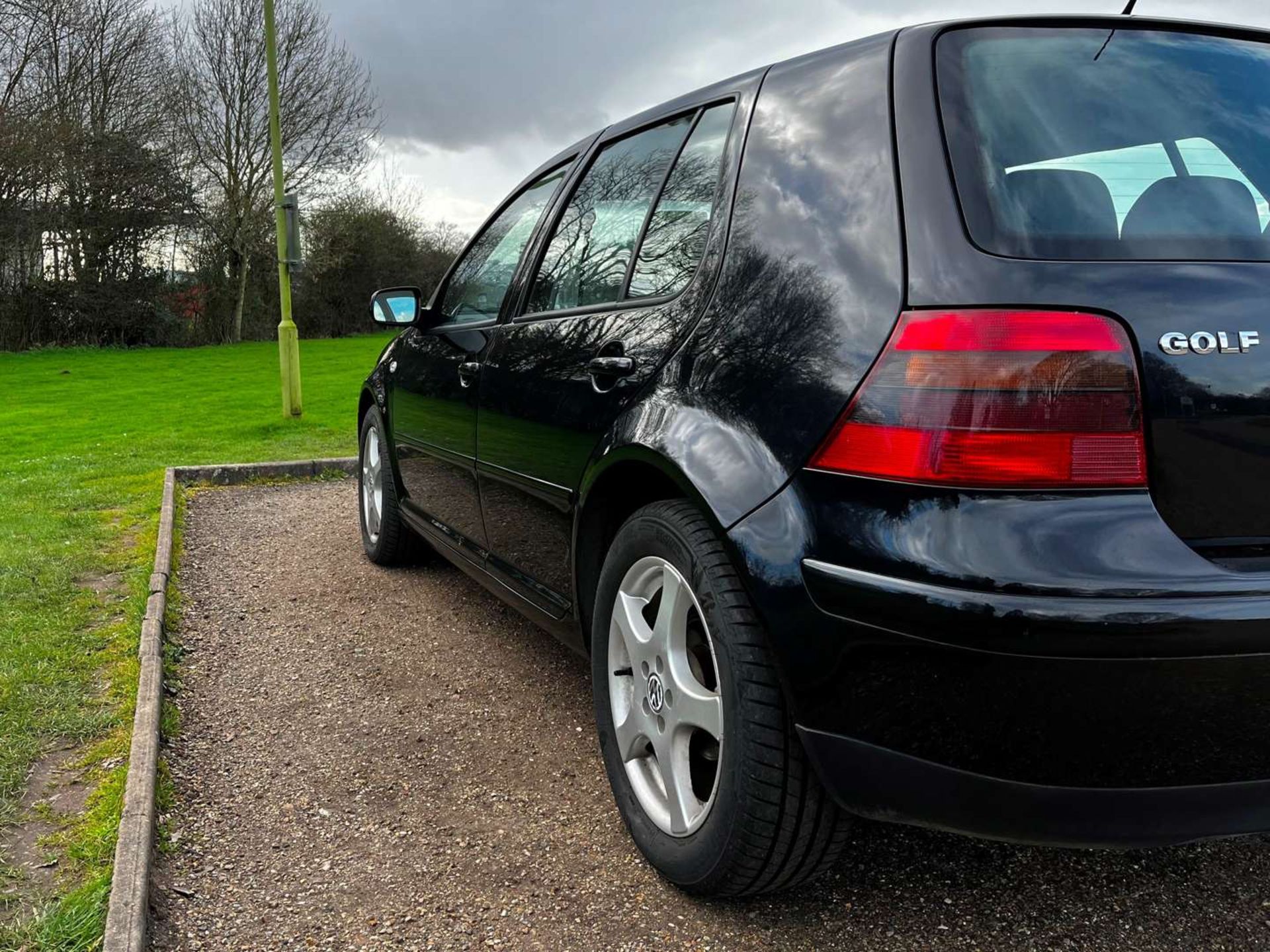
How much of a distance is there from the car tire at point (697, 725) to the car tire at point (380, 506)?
2577 mm

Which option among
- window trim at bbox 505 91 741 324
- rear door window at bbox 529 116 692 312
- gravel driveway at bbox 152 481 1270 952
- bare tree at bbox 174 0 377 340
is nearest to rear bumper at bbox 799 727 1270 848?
gravel driveway at bbox 152 481 1270 952

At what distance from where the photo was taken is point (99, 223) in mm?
25141

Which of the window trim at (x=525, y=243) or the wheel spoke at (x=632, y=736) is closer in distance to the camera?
the wheel spoke at (x=632, y=736)

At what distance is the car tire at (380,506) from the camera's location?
4.88 meters

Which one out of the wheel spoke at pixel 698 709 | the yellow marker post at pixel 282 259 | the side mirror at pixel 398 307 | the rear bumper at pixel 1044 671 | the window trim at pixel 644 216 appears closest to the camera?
the rear bumper at pixel 1044 671

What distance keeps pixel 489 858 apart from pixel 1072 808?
1.40m

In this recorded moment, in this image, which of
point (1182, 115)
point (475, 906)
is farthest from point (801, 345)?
point (475, 906)

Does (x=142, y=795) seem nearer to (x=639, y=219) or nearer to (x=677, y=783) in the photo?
(x=677, y=783)

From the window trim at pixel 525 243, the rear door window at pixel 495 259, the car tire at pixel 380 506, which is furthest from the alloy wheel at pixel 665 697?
the car tire at pixel 380 506

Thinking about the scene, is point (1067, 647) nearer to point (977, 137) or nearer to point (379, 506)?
point (977, 137)

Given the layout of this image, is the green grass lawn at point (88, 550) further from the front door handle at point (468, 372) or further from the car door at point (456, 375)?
the front door handle at point (468, 372)

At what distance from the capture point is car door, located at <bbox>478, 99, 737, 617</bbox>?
2449 millimetres

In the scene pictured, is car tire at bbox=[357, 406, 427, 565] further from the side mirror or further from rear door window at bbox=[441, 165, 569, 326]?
rear door window at bbox=[441, 165, 569, 326]

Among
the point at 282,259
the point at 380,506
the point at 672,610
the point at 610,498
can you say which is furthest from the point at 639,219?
the point at 282,259
